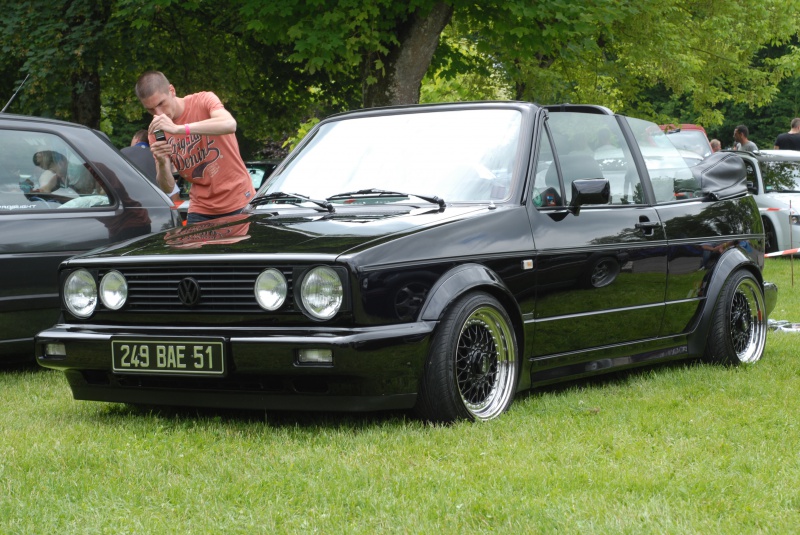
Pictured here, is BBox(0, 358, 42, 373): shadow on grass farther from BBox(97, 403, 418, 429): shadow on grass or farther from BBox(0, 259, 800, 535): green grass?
BBox(97, 403, 418, 429): shadow on grass

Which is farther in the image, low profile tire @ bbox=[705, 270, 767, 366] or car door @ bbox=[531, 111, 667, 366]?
low profile tire @ bbox=[705, 270, 767, 366]

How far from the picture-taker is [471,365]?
5.57 m

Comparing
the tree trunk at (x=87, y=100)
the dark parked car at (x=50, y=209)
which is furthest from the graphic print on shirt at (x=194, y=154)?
the tree trunk at (x=87, y=100)

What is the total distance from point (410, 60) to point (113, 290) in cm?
1142

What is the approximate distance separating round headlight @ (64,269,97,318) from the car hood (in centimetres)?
12

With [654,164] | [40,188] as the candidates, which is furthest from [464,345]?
[40,188]

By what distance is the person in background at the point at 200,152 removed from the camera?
298 inches

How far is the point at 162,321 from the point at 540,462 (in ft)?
6.16

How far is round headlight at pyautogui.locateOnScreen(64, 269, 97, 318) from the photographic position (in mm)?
5738

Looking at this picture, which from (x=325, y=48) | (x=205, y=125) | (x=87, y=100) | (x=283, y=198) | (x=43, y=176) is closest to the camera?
(x=283, y=198)

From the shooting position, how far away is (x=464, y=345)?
18.1 feet

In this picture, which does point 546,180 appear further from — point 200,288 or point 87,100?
point 87,100

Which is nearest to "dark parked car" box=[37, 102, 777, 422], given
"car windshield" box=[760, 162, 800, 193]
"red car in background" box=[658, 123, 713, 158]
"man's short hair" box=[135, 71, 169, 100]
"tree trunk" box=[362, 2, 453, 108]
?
"man's short hair" box=[135, 71, 169, 100]

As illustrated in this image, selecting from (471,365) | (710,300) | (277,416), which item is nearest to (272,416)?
(277,416)
